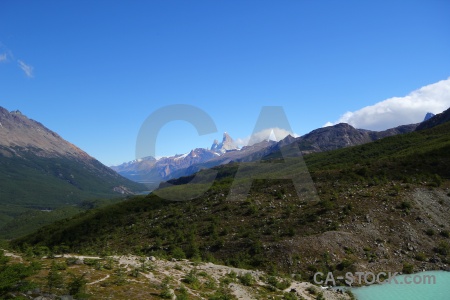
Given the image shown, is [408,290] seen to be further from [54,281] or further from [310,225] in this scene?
[54,281]

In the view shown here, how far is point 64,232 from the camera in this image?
2463 inches

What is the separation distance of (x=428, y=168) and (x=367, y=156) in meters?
73.1

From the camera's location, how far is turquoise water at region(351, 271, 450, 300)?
2503cm

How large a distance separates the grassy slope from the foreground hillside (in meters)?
0.12

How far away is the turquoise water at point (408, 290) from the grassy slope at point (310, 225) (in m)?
2.72

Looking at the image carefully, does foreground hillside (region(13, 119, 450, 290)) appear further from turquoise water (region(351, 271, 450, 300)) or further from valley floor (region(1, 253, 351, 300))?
valley floor (region(1, 253, 351, 300))

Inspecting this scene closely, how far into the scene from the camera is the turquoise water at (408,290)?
25.0 m

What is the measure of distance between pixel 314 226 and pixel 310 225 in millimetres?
506

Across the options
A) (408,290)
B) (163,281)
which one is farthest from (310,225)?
(163,281)

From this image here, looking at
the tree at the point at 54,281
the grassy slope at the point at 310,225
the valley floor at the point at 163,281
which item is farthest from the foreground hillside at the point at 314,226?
the tree at the point at 54,281

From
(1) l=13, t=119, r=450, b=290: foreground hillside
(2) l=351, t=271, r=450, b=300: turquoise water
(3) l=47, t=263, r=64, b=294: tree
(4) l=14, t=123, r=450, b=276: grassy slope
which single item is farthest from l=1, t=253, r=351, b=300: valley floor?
(4) l=14, t=123, r=450, b=276: grassy slope

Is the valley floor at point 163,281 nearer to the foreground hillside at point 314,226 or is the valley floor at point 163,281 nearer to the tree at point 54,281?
the tree at point 54,281

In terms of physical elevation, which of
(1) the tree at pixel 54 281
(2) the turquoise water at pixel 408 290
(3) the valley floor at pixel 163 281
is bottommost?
(2) the turquoise water at pixel 408 290

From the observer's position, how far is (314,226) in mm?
37719
